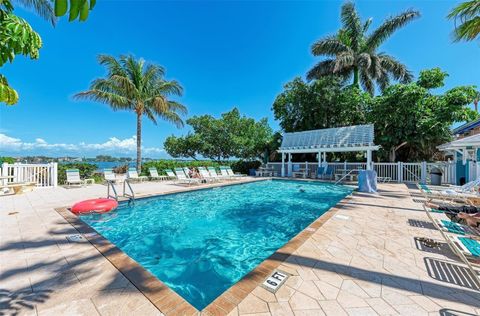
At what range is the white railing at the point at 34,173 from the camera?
998 cm

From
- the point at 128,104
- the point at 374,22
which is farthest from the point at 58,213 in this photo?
the point at 374,22

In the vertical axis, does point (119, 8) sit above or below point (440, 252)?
A: above

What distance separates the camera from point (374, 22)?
18.2 m

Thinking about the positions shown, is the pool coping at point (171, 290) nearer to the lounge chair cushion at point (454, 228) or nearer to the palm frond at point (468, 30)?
the lounge chair cushion at point (454, 228)

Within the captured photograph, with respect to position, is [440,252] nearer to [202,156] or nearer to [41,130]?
[202,156]

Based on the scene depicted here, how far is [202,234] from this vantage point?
5410mm

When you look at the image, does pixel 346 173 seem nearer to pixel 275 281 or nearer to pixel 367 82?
pixel 367 82

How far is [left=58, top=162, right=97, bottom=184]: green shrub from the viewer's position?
12.0m

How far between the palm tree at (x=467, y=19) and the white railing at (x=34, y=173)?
19.4 metres

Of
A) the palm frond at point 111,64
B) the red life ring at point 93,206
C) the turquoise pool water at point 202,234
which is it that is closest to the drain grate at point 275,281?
the turquoise pool water at point 202,234

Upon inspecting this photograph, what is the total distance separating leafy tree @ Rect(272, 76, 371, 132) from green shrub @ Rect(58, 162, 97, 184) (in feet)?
58.1

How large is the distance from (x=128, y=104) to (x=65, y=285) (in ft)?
46.9

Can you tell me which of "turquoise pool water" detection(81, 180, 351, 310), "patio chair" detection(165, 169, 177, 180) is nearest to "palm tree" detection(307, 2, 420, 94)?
"turquoise pool water" detection(81, 180, 351, 310)

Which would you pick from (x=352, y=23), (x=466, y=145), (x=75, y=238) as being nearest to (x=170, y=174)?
A: (x=75, y=238)
